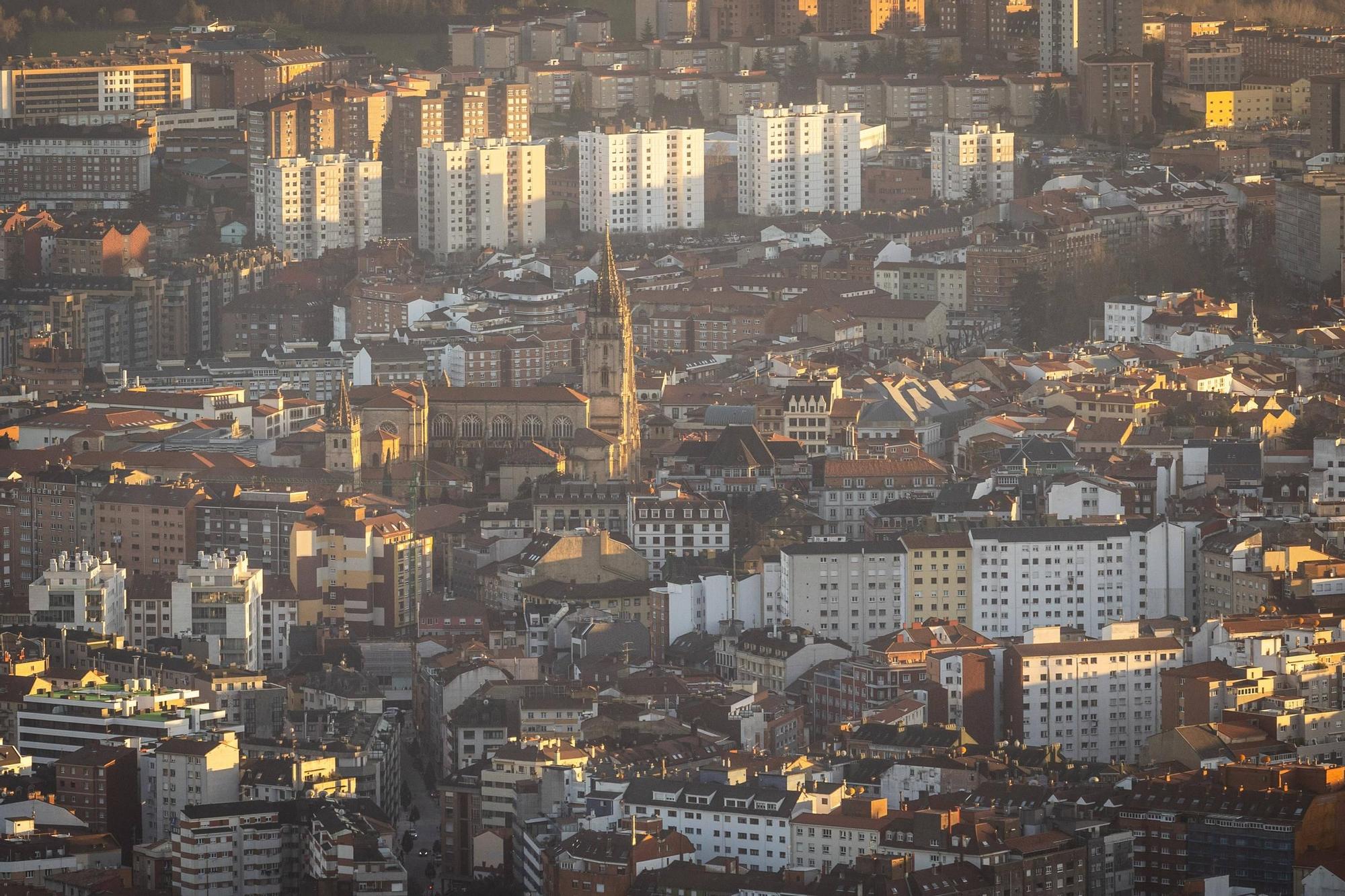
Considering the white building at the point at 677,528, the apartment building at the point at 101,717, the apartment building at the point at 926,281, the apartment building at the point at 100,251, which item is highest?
the apartment building at the point at 100,251

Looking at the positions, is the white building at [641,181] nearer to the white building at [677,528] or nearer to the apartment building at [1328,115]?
the apartment building at [1328,115]

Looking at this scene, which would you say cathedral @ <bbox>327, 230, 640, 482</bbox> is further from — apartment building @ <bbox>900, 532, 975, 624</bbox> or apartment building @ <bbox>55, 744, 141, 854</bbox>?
apartment building @ <bbox>55, 744, 141, 854</bbox>

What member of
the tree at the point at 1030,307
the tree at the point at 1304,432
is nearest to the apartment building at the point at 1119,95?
the tree at the point at 1030,307

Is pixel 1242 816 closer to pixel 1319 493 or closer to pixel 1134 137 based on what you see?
pixel 1319 493

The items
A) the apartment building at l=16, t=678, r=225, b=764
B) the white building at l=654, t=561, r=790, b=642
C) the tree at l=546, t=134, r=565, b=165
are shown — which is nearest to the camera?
the apartment building at l=16, t=678, r=225, b=764

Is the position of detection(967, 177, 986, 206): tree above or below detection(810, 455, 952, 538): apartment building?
above

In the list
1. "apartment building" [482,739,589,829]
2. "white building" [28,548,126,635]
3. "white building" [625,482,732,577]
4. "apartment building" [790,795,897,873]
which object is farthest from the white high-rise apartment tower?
"apartment building" [790,795,897,873]
